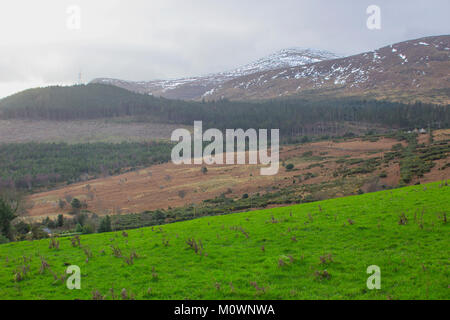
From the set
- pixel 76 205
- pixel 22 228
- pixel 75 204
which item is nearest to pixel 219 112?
pixel 76 205

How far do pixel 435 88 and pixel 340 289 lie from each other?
226 metres

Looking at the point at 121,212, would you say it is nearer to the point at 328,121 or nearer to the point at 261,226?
the point at 261,226

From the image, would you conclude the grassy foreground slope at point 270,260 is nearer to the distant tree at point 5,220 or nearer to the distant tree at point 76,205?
the distant tree at point 5,220

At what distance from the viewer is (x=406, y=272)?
1009cm

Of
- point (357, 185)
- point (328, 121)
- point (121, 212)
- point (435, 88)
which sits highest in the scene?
point (435, 88)

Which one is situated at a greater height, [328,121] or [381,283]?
[328,121]

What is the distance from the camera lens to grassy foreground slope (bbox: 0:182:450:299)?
973 cm

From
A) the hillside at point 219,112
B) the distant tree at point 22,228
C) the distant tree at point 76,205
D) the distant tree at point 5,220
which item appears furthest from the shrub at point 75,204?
the hillside at point 219,112

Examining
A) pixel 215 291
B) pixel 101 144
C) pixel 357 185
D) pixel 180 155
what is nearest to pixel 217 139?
pixel 180 155

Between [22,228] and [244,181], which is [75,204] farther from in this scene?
[244,181]

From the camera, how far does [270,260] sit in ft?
40.2

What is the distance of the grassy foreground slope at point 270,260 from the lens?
383 inches

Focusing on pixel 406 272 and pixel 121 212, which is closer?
pixel 406 272

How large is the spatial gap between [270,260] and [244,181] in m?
57.5
